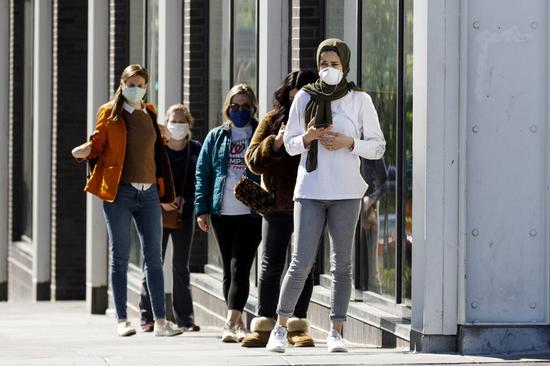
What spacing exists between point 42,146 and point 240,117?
1019 centimetres

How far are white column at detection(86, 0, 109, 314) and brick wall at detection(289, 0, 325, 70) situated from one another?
679 cm

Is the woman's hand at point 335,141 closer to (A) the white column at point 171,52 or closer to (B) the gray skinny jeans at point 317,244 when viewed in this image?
(B) the gray skinny jeans at point 317,244

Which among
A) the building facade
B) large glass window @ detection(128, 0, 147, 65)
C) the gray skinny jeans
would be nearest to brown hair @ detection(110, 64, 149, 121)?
the building facade

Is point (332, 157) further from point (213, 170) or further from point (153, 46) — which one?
point (153, 46)

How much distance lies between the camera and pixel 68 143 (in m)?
19.7

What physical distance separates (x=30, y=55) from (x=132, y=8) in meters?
5.60

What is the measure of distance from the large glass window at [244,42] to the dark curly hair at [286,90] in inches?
123

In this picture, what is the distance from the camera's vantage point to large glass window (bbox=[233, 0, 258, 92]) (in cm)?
1314

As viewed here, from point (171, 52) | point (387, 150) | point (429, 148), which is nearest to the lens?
point (429, 148)

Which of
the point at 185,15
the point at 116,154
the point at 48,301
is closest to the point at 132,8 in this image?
the point at 185,15

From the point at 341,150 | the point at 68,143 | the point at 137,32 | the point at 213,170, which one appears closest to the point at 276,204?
the point at 341,150

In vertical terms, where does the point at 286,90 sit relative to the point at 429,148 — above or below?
above

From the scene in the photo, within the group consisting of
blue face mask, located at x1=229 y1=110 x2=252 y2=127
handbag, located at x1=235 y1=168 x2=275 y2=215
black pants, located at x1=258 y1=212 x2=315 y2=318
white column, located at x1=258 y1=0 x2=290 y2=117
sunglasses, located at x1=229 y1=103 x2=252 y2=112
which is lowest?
black pants, located at x1=258 y1=212 x2=315 y2=318

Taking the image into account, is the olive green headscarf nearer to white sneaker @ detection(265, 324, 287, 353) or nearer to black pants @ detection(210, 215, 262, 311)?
white sneaker @ detection(265, 324, 287, 353)
